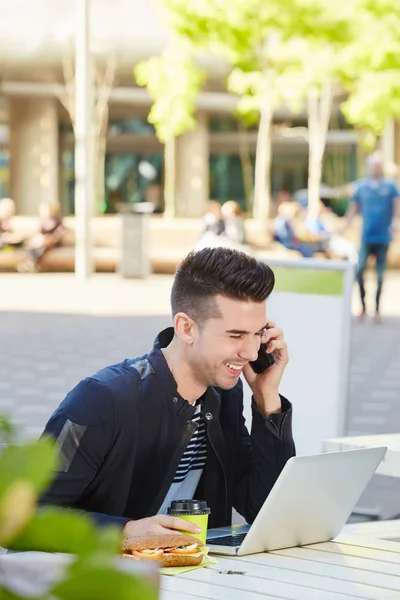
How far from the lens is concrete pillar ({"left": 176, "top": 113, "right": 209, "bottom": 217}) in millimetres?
48938

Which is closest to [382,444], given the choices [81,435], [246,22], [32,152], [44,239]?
[81,435]

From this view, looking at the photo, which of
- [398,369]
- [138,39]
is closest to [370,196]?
[398,369]

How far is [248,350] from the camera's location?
3055 mm

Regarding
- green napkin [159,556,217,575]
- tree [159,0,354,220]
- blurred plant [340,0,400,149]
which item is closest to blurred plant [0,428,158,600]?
green napkin [159,556,217,575]

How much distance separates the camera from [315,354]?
5.13 meters

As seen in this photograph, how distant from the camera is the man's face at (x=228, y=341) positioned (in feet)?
10.0

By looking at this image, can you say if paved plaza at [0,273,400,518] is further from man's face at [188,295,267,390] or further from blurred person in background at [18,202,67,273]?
blurred person in background at [18,202,67,273]

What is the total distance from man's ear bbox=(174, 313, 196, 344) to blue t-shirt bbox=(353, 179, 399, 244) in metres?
13.2

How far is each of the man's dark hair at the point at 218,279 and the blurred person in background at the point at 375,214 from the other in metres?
13.0

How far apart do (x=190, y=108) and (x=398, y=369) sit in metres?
25.4

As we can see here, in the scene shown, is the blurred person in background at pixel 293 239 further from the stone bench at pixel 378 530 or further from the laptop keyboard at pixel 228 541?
the laptop keyboard at pixel 228 541

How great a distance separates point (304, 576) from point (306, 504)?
9.7 inches

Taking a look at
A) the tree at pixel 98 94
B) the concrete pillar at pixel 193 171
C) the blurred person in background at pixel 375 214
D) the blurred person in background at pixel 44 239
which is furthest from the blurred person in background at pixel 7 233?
the concrete pillar at pixel 193 171

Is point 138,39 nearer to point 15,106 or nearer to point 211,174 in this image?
point 15,106
